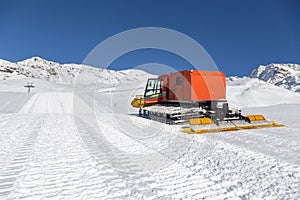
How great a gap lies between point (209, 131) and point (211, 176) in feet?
12.4

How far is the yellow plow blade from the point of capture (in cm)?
694

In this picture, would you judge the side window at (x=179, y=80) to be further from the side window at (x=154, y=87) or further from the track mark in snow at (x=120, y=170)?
the track mark in snow at (x=120, y=170)

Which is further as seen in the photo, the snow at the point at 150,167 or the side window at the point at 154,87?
the side window at the point at 154,87

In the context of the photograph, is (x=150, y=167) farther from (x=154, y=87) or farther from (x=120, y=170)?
(x=154, y=87)

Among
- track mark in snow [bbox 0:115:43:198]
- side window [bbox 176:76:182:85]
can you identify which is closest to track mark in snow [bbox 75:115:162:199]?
track mark in snow [bbox 0:115:43:198]

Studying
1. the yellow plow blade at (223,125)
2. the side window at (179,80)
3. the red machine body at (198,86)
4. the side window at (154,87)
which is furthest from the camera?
the side window at (154,87)

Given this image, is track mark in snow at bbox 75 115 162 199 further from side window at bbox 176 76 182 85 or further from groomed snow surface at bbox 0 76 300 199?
side window at bbox 176 76 182 85

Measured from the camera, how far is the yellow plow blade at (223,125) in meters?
6.94

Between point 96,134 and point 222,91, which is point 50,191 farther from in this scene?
point 222,91

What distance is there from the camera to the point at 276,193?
273cm

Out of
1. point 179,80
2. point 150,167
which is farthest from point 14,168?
point 179,80

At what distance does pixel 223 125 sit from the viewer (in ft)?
24.2

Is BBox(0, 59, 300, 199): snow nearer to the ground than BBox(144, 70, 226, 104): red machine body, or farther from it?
nearer to the ground

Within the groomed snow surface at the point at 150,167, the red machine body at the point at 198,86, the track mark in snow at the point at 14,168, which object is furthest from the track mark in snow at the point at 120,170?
the red machine body at the point at 198,86
